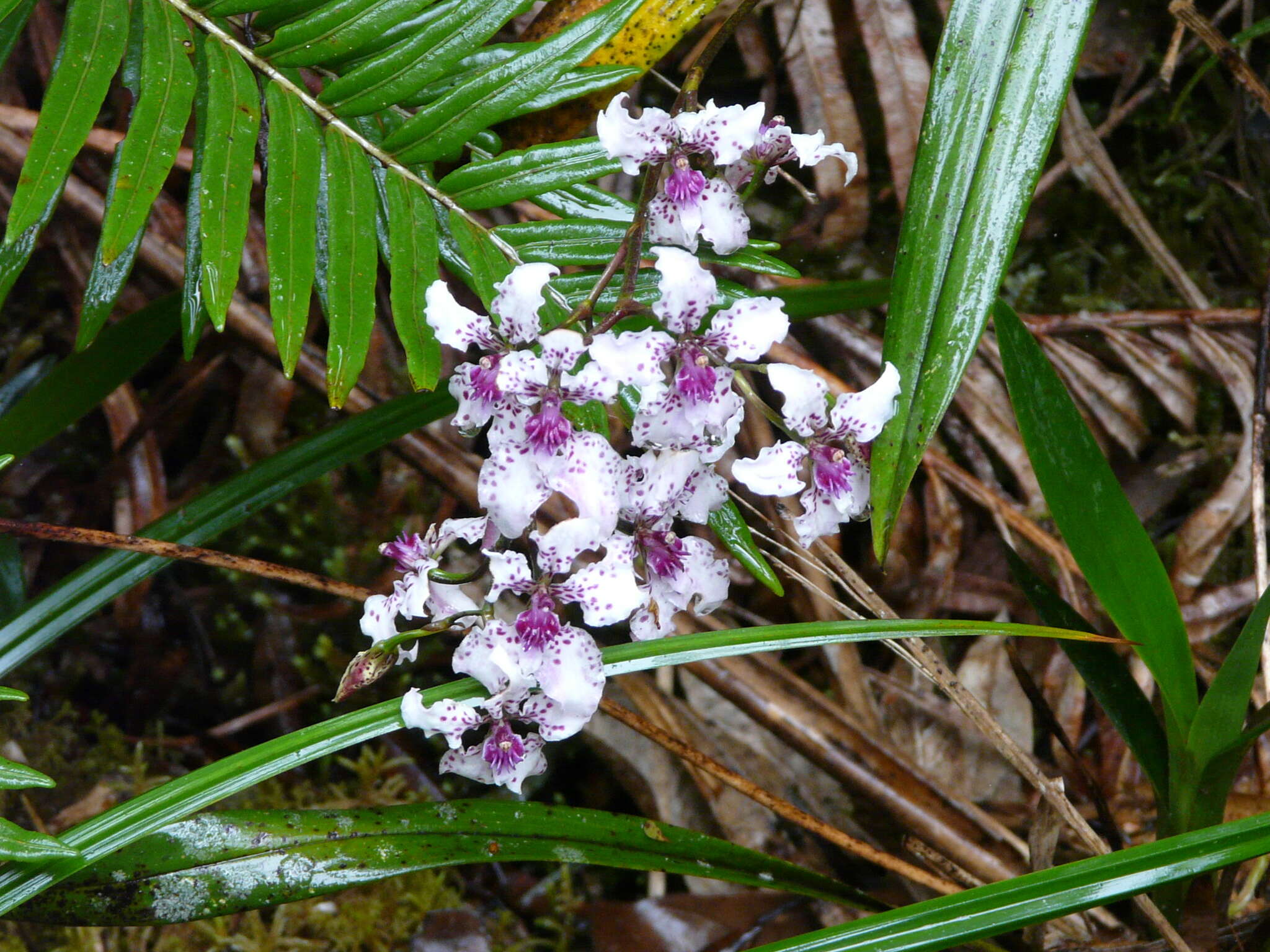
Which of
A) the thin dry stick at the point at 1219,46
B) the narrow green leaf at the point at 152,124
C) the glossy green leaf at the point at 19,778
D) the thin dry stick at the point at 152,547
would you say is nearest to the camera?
the glossy green leaf at the point at 19,778

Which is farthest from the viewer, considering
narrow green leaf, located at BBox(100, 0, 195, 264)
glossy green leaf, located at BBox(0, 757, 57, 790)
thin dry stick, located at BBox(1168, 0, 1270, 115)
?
thin dry stick, located at BBox(1168, 0, 1270, 115)

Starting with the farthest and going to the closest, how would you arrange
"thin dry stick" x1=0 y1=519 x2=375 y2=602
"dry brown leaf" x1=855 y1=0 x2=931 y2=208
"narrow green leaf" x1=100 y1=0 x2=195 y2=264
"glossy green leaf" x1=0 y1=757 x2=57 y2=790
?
"dry brown leaf" x1=855 y1=0 x2=931 y2=208, "thin dry stick" x1=0 y1=519 x2=375 y2=602, "narrow green leaf" x1=100 y1=0 x2=195 y2=264, "glossy green leaf" x1=0 y1=757 x2=57 y2=790

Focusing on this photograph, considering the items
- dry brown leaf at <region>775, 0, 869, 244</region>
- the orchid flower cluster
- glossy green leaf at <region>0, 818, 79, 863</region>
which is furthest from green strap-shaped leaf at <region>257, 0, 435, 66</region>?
dry brown leaf at <region>775, 0, 869, 244</region>

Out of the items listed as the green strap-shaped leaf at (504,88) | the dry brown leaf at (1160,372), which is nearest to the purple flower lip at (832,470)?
the green strap-shaped leaf at (504,88)

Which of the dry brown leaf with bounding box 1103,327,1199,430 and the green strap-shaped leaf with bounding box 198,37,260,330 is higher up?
the green strap-shaped leaf with bounding box 198,37,260,330

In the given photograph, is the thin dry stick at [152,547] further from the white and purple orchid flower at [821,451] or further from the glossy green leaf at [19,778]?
the white and purple orchid flower at [821,451]

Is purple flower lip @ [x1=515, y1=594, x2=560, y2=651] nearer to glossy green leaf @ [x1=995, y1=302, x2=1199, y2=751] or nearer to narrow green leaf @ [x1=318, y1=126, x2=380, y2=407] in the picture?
narrow green leaf @ [x1=318, y1=126, x2=380, y2=407]

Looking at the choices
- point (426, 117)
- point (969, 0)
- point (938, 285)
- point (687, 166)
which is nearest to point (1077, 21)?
point (969, 0)
